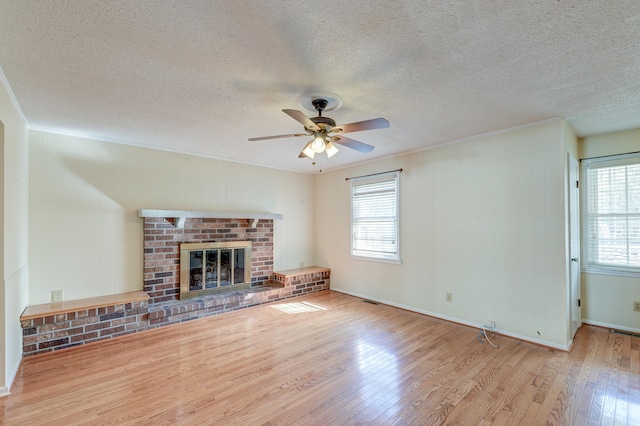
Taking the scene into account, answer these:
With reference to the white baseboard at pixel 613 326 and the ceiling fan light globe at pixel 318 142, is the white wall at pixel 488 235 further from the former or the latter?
the ceiling fan light globe at pixel 318 142

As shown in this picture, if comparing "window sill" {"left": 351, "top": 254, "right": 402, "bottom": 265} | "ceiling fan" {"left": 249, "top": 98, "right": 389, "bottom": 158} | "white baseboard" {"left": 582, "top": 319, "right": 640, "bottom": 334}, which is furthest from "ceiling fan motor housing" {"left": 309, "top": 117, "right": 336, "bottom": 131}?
"white baseboard" {"left": 582, "top": 319, "right": 640, "bottom": 334}

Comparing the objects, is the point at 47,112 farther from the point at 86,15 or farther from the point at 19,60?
the point at 86,15

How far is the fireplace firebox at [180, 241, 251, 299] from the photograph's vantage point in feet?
13.9

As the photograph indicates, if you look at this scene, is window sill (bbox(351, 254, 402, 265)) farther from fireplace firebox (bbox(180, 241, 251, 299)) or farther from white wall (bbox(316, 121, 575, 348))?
fireplace firebox (bbox(180, 241, 251, 299))

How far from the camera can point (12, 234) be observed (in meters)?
2.52

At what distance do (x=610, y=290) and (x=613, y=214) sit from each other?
0.91 metres

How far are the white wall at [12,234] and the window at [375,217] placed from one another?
4218 mm

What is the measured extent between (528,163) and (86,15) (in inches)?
155

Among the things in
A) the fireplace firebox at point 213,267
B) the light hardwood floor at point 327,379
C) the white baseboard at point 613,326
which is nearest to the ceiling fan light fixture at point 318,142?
the light hardwood floor at point 327,379

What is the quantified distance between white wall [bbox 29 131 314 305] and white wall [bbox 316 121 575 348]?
9.58 ft

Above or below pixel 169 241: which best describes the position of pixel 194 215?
above

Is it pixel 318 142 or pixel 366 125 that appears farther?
pixel 318 142

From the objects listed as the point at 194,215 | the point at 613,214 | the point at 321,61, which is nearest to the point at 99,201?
the point at 194,215

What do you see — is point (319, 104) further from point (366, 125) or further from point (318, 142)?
point (366, 125)
